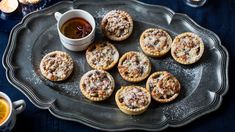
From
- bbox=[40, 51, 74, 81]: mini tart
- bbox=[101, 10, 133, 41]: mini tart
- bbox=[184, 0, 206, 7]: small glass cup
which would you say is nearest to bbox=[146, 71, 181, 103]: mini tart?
bbox=[101, 10, 133, 41]: mini tart

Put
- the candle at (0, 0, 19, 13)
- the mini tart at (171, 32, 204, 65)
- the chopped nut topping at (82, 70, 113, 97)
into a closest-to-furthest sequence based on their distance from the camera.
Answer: the chopped nut topping at (82, 70, 113, 97)
the mini tart at (171, 32, 204, 65)
the candle at (0, 0, 19, 13)

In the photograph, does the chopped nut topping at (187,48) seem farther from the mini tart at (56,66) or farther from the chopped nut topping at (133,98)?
the mini tart at (56,66)

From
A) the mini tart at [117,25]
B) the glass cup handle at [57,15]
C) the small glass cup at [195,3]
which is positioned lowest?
the small glass cup at [195,3]

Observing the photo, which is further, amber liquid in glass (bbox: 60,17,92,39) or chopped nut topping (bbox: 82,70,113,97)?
amber liquid in glass (bbox: 60,17,92,39)

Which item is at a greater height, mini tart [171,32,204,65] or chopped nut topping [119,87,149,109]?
mini tart [171,32,204,65]

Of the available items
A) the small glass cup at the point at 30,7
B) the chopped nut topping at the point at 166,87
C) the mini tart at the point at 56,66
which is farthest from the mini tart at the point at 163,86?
the small glass cup at the point at 30,7

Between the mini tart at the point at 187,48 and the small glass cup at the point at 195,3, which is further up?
the small glass cup at the point at 195,3

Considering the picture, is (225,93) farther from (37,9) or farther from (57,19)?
(37,9)

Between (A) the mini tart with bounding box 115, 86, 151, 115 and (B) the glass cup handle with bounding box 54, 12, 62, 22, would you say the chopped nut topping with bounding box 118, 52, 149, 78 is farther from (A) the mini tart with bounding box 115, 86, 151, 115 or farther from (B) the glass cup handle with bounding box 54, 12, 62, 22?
(B) the glass cup handle with bounding box 54, 12, 62, 22
